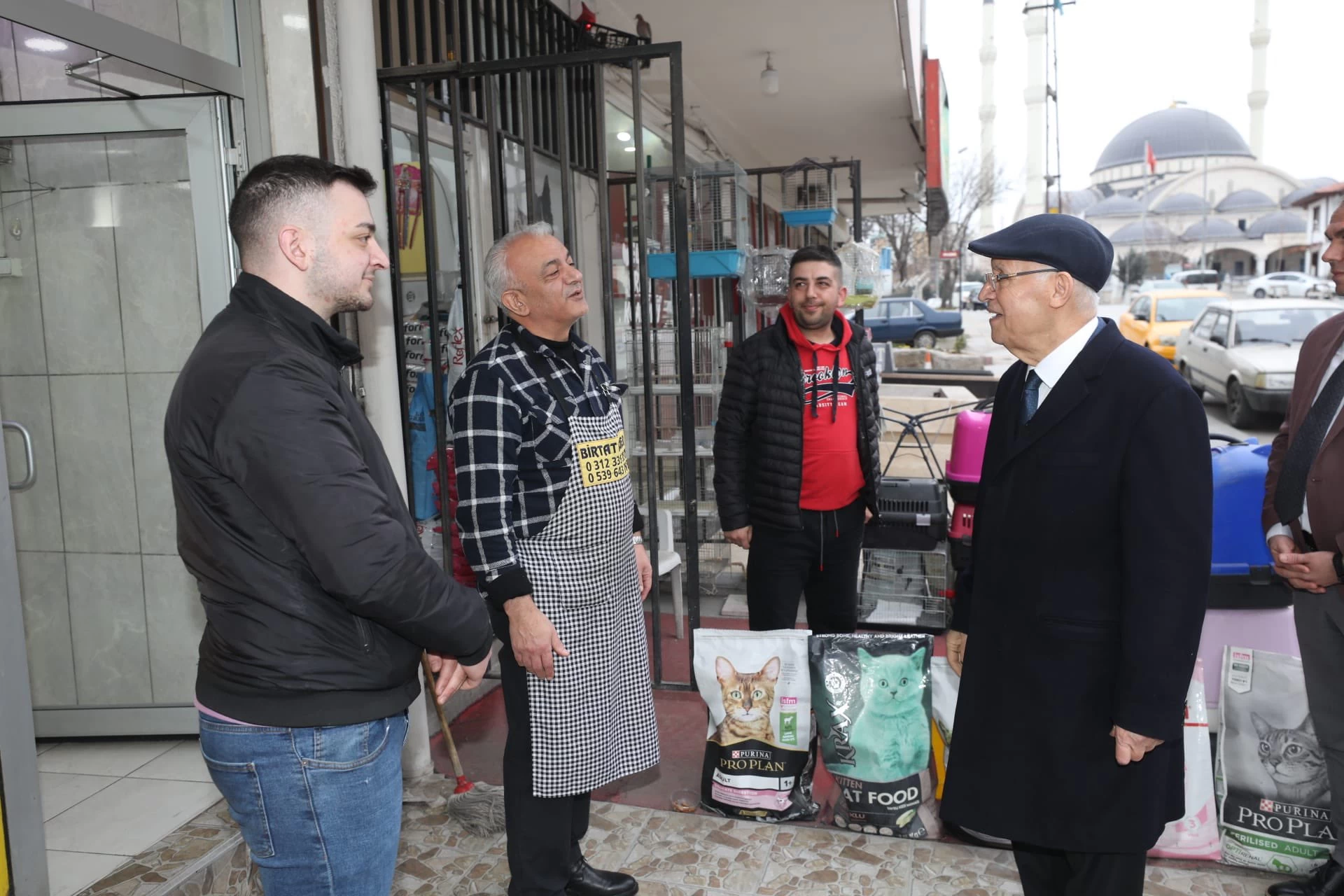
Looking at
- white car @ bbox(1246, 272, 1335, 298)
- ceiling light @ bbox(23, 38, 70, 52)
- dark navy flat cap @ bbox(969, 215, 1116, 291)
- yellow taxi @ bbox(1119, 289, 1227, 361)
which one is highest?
white car @ bbox(1246, 272, 1335, 298)

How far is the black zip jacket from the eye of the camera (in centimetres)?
137

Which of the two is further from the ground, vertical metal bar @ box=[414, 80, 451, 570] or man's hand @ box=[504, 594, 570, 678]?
vertical metal bar @ box=[414, 80, 451, 570]

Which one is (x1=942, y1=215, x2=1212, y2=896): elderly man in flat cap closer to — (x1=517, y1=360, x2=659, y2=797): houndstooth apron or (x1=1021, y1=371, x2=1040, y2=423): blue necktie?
(x1=1021, y1=371, x2=1040, y2=423): blue necktie

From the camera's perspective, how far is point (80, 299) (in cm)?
306

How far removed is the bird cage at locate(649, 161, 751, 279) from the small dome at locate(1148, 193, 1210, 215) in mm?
80536

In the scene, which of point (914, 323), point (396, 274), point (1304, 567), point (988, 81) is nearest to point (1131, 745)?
point (1304, 567)

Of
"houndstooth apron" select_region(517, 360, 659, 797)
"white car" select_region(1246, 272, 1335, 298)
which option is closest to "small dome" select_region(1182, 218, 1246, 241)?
"white car" select_region(1246, 272, 1335, 298)

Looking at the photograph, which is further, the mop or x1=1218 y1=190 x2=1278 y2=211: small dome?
x1=1218 y1=190 x2=1278 y2=211: small dome

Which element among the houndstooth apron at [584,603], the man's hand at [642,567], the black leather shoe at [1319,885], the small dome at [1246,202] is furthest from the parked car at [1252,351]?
the small dome at [1246,202]

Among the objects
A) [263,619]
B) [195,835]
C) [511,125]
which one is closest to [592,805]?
[195,835]

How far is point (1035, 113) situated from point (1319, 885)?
83.2m

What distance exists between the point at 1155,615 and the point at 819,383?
5.63 feet

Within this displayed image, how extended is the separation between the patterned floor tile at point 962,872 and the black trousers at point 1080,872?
23.9 inches

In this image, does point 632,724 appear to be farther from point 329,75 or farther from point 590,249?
point 590,249
